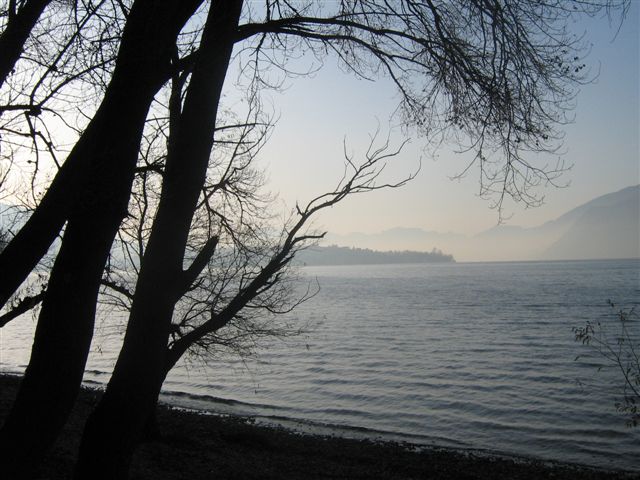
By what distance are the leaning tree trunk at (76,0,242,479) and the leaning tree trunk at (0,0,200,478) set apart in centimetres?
40

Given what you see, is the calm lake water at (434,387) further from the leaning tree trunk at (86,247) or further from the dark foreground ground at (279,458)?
the leaning tree trunk at (86,247)

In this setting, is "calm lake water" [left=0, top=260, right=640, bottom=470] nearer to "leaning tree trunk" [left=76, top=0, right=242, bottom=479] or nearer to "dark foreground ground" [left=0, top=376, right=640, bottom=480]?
"dark foreground ground" [left=0, top=376, right=640, bottom=480]

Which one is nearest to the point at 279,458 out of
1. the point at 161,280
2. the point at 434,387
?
the point at 161,280

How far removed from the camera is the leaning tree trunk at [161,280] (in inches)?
172

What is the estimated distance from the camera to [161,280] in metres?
4.59

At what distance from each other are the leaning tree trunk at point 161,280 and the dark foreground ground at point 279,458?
569 cm

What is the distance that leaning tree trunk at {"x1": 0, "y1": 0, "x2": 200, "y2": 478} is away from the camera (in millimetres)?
3918

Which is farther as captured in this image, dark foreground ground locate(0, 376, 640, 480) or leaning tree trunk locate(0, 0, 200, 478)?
dark foreground ground locate(0, 376, 640, 480)

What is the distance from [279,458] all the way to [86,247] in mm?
12459

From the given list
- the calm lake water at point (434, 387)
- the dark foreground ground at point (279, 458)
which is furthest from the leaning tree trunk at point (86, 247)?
the calm lake water at point (434, 387)

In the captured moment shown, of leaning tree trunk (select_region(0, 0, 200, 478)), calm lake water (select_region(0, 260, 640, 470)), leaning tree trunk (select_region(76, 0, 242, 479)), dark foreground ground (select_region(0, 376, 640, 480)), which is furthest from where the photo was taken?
calm lake water (select_region(0, 260, 640, 470))

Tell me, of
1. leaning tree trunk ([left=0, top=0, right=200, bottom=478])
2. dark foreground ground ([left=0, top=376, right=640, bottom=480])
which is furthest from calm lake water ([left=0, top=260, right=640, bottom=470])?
leaning tree trunk ([left=0, top=0, right=200, bottom=478])

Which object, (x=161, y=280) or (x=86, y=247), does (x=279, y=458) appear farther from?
(x=86, y=247)

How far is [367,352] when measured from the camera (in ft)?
123
